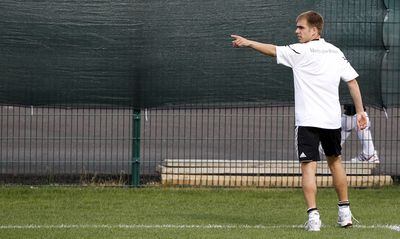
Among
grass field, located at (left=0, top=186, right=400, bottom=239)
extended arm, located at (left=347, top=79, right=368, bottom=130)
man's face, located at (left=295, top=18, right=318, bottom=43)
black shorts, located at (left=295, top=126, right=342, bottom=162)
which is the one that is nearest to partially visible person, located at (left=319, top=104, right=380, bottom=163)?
grass field, located at (left=0, top=186, right=400, bottom=239)

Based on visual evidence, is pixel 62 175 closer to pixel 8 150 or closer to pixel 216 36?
pixel 8 150

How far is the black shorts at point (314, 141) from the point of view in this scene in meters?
8.91

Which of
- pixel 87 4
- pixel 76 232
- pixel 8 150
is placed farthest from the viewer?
pixel 8 150

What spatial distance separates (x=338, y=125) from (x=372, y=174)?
355 cm

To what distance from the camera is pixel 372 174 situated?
12406mm

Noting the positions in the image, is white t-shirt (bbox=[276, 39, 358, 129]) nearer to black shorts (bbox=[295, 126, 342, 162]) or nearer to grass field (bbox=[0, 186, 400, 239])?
black shorts (bbox=[295, 126, 342, 162])

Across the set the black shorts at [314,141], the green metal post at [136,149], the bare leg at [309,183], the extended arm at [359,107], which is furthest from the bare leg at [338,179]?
the green metal post at [136,149]

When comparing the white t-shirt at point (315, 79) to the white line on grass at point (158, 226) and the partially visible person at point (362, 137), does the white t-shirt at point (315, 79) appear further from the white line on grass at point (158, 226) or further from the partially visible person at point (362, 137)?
the partially visible person at point (362, 137)

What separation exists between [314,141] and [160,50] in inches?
141

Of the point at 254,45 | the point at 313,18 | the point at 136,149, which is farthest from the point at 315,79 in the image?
the point at 136,149

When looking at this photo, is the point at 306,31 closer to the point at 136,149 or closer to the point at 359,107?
the point at 359,107

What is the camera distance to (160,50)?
12055 mm

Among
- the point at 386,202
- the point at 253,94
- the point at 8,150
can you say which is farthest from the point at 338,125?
the point at 8,150

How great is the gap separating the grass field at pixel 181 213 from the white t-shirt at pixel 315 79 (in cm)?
99
